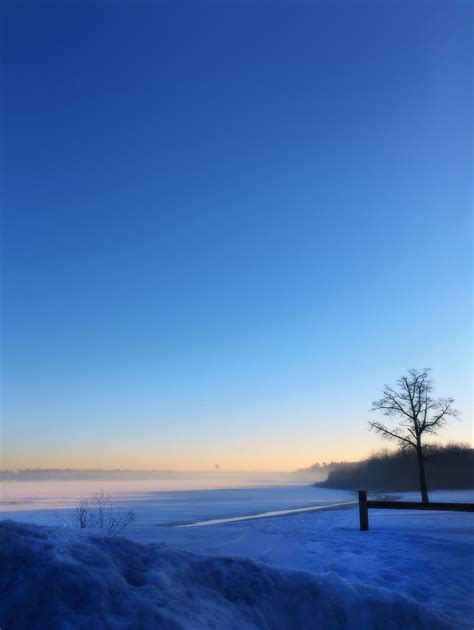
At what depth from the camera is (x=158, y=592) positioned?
Answer: 173 inches

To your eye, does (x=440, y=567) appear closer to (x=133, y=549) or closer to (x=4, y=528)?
(x=133, y=549)

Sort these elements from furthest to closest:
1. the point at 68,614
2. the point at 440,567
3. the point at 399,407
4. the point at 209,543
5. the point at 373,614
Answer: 1. the point at 399,407
2. the point at 209,543
3. the point at 440,567
4. the point at 373,614
5. the point at 68,614

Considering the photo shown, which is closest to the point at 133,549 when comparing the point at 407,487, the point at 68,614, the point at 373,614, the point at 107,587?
the point at 107,587

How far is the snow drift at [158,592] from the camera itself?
401cm

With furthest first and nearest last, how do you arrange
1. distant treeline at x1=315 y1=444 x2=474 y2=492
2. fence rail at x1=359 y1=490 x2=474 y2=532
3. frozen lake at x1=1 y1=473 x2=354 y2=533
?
distant treeline at x1=315 y1=444 x2=474 y2=492 → frozen lake at x1=1 y1=473 x2=354 y2=533 → fence rail at x1=359 y1=490 x2=474 y2=532

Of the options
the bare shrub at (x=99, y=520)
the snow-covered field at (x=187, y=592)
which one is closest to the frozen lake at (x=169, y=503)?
the bare shrub at (x=99, y=520)

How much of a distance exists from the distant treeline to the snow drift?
41849mm

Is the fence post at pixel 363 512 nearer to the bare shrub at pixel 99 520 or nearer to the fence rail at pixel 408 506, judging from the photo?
the fence rail at pixel 408 506

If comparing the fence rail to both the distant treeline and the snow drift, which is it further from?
the distant treeline

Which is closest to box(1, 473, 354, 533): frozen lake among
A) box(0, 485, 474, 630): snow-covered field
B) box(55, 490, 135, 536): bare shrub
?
box(55, 490, 135, 536): bare shrub

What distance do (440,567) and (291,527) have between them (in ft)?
26.4

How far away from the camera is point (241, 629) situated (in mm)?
4395

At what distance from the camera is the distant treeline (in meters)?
63.6

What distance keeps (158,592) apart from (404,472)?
84.5 meters
